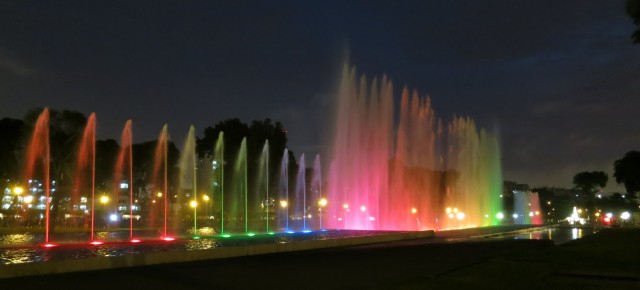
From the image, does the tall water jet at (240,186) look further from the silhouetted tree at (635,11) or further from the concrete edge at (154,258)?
the silhouetted tree at (635,11)

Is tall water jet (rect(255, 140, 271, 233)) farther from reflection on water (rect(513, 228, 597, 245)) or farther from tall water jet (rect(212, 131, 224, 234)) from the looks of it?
reflection on water (rect(513, 228, 597, 245))

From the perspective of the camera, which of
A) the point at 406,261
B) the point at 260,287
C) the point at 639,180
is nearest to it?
the point at 260,287

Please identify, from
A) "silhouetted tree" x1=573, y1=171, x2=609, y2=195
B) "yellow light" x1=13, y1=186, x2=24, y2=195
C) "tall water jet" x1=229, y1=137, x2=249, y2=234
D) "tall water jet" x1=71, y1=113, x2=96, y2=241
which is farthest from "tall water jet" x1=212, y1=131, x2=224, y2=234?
"silhouetted tree" x1=573, y1=171, x2=609, y2=195

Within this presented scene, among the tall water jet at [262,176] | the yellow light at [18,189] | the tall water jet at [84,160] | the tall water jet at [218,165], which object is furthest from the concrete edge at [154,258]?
the tall water jet at [218,165]

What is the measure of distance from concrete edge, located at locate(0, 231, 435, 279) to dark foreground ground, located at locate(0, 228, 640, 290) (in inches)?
16.5

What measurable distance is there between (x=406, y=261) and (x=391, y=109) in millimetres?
22700

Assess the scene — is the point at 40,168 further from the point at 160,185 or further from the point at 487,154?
the point at 487,154

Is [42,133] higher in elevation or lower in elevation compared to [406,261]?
higher

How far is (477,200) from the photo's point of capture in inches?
1966

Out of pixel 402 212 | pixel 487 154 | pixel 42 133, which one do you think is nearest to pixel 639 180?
pixel 487 154

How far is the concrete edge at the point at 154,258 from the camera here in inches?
525

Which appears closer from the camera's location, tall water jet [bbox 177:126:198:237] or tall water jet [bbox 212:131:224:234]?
tall water jet [bbox 177:126:198:237]

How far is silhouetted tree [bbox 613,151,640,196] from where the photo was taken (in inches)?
2109

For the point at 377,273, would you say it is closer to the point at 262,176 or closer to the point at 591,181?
the point at 262,176
